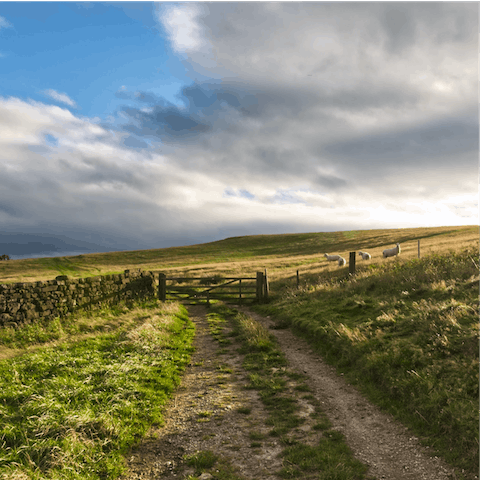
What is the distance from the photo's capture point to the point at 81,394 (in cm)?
767

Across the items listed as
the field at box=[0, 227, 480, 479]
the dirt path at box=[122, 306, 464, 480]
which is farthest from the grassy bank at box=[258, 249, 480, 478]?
the dirt path at box=[122, 306, 464, 480]

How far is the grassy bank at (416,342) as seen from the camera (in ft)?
21.5

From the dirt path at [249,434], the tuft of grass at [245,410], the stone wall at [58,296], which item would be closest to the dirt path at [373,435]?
the dirt path at [249,434]

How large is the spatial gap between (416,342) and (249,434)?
5599 mm

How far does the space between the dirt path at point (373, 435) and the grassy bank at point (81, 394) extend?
13.3ft

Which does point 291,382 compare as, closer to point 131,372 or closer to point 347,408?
point 347,408

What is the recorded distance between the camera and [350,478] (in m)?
5.41

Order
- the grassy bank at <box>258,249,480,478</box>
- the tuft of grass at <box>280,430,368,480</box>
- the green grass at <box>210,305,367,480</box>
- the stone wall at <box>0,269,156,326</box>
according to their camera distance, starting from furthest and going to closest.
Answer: the stone wall at <box>0,269,156,326</box> → the grassy bank at <box>258,249,480,478</box> → the green grass at <box>210,305,367,480</box> → the tuft of grass at <box>280,430,368,480</box>

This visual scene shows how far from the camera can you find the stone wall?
14.7m

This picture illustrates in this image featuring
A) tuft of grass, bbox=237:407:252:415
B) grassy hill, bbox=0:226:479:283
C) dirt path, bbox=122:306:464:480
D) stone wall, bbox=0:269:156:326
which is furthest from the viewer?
grassy hill, bbox=0:226:479:283

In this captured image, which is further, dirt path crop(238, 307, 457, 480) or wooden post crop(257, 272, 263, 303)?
wooden post crop(257, 272, 263, 303)

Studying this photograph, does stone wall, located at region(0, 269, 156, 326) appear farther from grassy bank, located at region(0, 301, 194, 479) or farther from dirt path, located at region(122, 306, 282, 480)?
dirt path, located at region(122, 306, 282, 480)

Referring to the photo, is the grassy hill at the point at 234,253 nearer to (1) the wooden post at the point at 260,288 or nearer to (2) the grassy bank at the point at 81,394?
(1) the wooden post at the point at 260,288

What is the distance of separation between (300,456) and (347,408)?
7.78 feet
